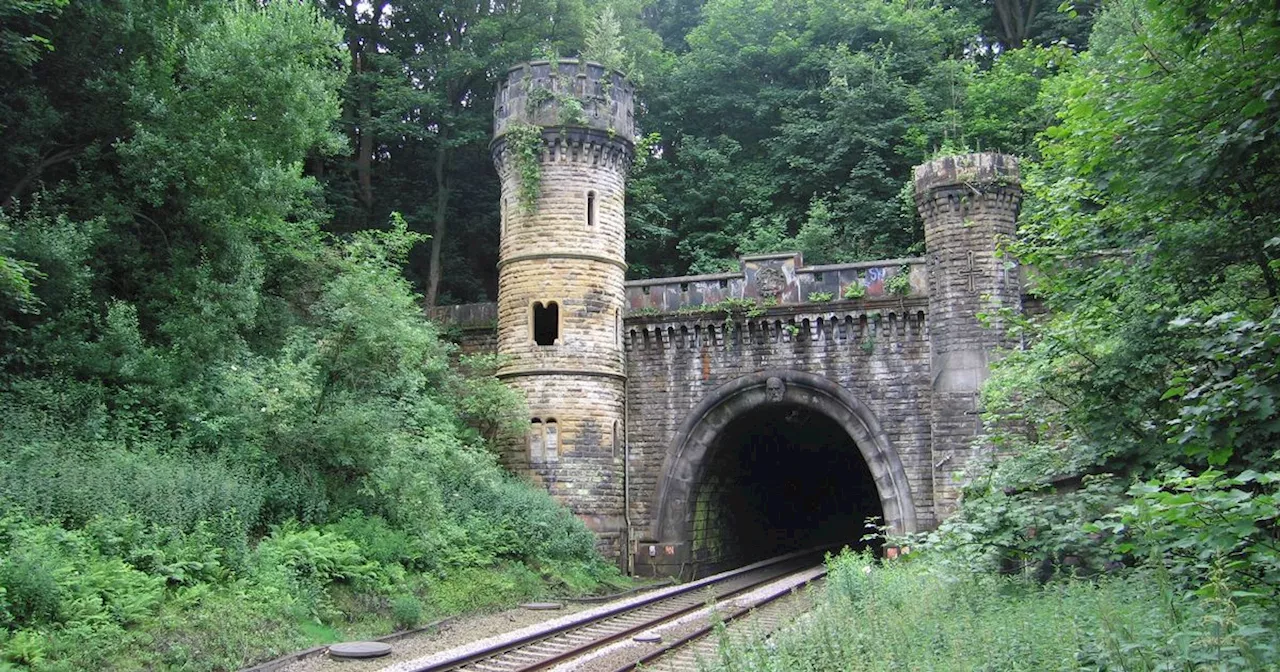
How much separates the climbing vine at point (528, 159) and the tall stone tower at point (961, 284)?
8216 millimetres

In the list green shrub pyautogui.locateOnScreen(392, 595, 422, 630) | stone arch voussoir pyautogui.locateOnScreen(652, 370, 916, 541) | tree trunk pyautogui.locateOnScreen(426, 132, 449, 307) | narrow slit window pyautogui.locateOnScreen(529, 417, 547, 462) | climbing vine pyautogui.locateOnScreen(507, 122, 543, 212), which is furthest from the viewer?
tree trunk pyautogui.locateOnScreen(426, 132, 449, 307)

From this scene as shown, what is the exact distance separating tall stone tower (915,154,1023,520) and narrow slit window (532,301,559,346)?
8004 mm

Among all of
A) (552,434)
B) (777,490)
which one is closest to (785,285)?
(552,434)

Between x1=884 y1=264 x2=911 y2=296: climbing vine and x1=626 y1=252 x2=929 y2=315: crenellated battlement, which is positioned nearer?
x1=884 y1=264 x2=911 y2=296: climbing vine

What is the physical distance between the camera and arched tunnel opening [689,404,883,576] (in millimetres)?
22859

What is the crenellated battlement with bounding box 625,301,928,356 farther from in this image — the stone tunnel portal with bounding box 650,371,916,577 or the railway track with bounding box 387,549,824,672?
the railway track with bounding box 387,549,824,672

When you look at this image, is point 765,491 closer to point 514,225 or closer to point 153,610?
point 514,225

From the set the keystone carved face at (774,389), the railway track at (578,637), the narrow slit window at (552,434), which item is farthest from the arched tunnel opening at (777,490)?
the railway track at (578,637)

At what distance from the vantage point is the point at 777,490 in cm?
2892

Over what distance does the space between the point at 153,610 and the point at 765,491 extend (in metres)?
19.5

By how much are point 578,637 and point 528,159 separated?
11589mm

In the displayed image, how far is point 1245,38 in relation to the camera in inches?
293

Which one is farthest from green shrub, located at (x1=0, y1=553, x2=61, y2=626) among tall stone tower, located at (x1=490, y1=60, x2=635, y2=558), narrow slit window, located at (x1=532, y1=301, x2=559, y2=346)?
narrow slit window, located at (x1=532, y1=301, x2=559, y2=346)

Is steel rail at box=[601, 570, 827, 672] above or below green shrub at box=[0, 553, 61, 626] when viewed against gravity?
below
